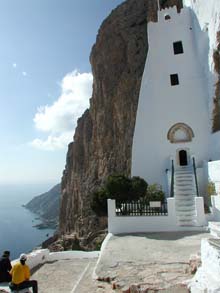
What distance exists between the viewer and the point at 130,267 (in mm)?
7473

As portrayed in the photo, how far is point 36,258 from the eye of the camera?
9680 millimetres

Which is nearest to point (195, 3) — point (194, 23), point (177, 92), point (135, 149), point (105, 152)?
point (194, 23)

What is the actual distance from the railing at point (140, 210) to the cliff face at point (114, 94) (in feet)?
66.4

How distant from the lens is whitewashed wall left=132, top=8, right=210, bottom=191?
17.3 meters

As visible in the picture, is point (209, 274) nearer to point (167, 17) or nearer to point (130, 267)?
point (130, 267)

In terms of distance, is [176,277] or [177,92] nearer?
[176,277]

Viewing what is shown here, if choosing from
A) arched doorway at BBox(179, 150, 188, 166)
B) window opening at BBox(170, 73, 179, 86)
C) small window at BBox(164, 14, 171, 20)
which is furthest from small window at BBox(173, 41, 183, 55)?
arched doorway at BBox(179, 150, 188, 166)

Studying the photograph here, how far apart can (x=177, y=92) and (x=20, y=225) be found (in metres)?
126

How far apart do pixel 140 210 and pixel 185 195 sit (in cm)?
295

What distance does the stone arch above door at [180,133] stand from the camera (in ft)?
57.2

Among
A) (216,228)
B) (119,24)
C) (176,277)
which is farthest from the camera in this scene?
(119,24)

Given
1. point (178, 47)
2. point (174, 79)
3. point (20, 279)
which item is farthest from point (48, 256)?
point (178, 47)

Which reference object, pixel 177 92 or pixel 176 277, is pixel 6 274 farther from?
pixel 177 92

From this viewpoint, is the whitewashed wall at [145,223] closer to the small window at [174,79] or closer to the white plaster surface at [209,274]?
the white plaster surface at [209,274]
